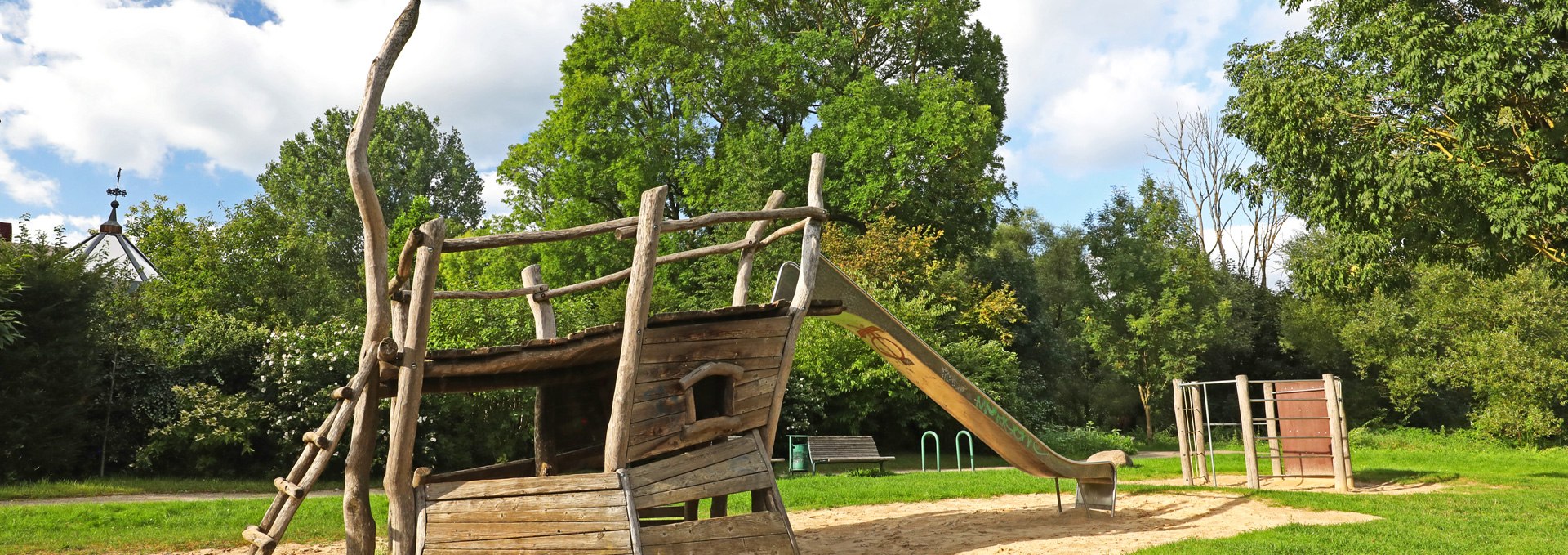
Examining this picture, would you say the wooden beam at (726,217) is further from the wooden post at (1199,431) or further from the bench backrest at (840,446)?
the bench backrest at (840,446)

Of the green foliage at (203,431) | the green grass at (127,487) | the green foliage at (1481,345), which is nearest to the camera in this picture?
the green grass at (127,487)

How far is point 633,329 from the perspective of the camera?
5703mm

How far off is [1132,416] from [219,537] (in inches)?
1212

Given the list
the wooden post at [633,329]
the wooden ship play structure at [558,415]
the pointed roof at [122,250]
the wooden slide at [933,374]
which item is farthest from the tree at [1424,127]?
the pointed roof at [122,250]

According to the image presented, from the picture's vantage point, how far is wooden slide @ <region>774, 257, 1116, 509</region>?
314 inches

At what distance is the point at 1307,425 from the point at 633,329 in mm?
11744

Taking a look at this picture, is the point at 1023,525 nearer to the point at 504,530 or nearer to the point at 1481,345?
the point at 504,530

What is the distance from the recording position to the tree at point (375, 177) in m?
36.8

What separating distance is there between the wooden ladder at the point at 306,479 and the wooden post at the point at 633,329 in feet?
4.10

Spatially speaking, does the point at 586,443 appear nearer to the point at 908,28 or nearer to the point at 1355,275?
the point at 1355,275

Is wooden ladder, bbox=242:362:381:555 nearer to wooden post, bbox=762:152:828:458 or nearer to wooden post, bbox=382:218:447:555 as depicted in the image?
wooden post, bbox=382:218:447:555

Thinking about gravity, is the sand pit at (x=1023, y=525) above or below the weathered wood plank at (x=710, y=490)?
below

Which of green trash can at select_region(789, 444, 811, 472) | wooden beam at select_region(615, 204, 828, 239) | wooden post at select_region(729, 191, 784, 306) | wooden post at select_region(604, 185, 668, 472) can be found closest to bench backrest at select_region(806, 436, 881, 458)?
green trash can at select_region(789, 444, 811, 472)

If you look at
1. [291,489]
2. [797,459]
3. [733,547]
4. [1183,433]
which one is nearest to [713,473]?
[733,547]
